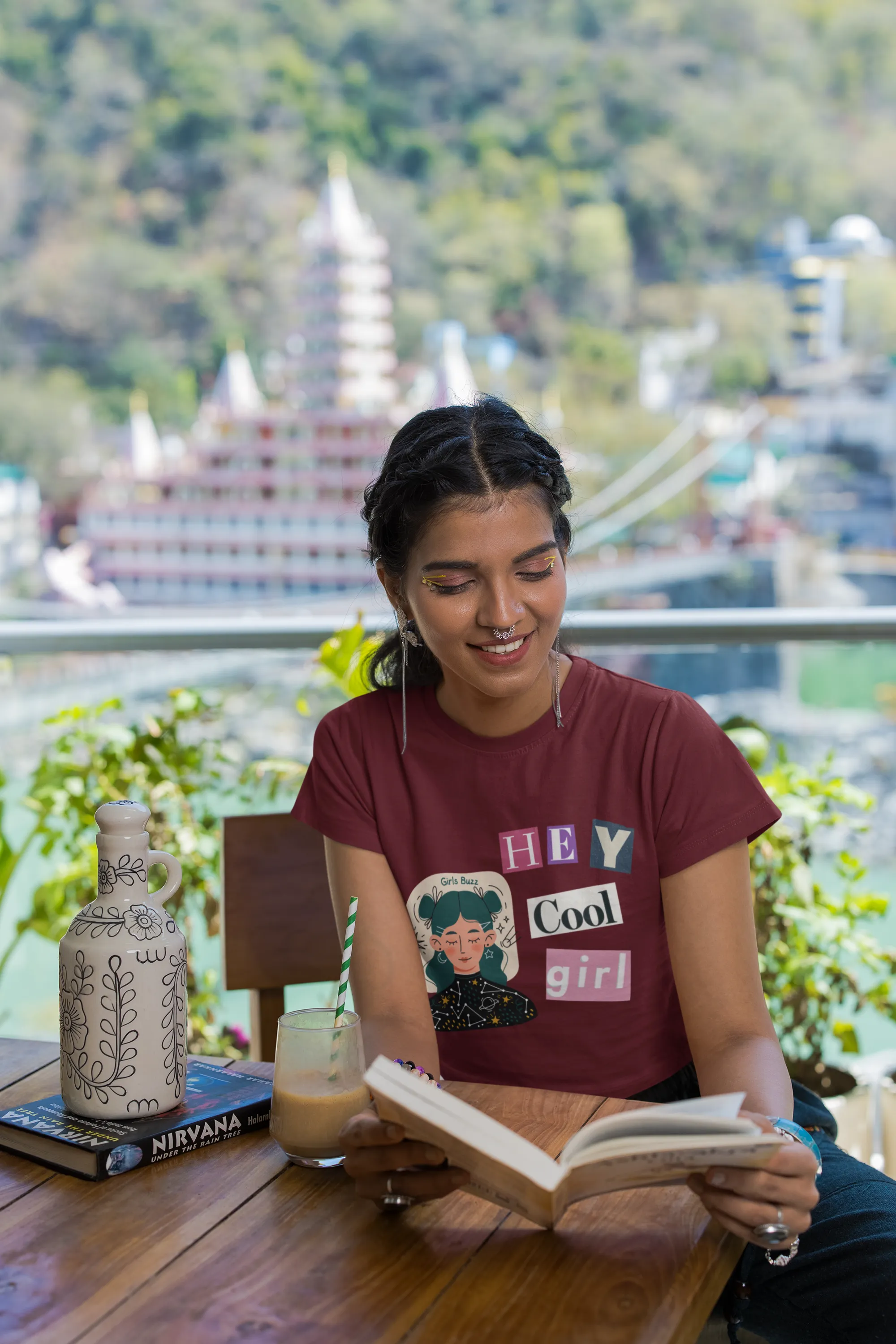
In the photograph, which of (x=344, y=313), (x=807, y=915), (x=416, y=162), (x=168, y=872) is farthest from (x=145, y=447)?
(x=168, y=872)

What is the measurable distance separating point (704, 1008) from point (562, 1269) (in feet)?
1.39

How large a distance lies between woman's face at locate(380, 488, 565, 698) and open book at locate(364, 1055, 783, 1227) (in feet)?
1.78

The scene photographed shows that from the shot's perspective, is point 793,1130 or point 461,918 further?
point 461,918

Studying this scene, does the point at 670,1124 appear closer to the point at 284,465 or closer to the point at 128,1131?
the point at 128,1131

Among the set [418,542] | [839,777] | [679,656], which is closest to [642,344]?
[679,656]

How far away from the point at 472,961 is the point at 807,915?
1.18 meters

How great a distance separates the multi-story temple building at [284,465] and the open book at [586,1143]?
507 cm

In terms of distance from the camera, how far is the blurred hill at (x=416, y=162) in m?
6.02

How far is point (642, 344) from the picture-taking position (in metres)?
6.29

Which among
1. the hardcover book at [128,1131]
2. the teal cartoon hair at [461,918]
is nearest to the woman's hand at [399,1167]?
the hardcover book at [128,1131]

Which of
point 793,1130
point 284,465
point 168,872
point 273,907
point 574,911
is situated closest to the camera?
point 793,1130

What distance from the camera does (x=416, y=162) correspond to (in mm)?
6152

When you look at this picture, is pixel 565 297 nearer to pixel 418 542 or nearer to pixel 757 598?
pixel 757 598

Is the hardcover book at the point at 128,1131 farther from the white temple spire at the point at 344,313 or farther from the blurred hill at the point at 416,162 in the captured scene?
the blurred hill at the point at 416,162
